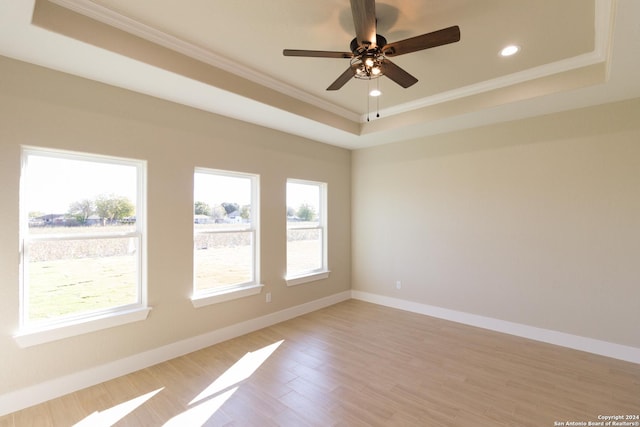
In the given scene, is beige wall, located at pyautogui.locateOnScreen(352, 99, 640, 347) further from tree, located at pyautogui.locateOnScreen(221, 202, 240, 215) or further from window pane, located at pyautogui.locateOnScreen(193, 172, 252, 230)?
tree, located at pyautogui.locateOnScreen(221, 202, 240, 215)

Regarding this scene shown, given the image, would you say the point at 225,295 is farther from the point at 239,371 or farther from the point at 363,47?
the point at 363,47

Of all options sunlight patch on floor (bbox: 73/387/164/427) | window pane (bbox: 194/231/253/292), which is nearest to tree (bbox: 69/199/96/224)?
window pane (bbox: 194/231/253/292)

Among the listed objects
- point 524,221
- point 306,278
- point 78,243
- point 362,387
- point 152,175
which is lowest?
point 362,387

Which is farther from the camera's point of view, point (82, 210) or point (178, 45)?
point (82, 210)

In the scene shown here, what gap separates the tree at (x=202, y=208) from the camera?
3.47 metres

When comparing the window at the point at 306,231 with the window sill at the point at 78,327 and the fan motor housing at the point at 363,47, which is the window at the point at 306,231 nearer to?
the window sill at the point at 78,327

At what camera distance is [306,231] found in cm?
483

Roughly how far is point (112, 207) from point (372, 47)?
2786 millimetres

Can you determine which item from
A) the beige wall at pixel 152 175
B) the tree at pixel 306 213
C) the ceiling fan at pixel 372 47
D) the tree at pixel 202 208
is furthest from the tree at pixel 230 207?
the ceiling fan at pixel 372 47

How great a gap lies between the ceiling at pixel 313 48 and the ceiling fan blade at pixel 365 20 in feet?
1.03

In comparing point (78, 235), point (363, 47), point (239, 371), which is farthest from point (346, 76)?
point (239, 371)

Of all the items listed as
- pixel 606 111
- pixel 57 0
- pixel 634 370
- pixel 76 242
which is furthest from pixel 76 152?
pixel 634 370

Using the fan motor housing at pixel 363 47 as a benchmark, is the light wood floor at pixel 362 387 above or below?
below

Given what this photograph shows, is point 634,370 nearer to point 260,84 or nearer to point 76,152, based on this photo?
point 260,84
